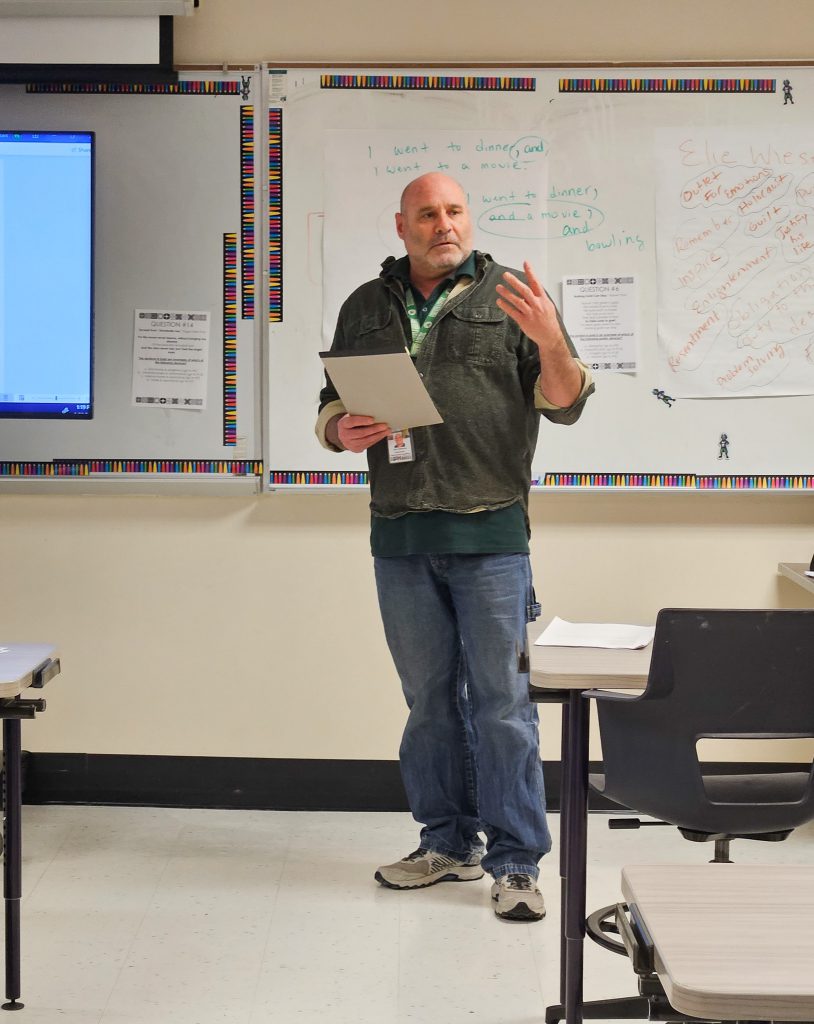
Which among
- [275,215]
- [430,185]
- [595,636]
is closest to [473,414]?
[430,185]

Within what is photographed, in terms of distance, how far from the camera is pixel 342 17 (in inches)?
142

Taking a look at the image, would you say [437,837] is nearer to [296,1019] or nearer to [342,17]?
[296,1019]

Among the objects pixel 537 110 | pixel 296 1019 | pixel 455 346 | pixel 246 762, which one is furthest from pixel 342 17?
pixel 296 1019

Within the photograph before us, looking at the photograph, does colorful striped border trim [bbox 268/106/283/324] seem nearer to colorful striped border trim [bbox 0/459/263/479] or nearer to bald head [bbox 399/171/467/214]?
colorful striped border trim [bbox 0/459/263/479]

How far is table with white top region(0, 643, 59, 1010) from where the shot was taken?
7.38 feet

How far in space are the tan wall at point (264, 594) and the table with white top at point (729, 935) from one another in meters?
2.47

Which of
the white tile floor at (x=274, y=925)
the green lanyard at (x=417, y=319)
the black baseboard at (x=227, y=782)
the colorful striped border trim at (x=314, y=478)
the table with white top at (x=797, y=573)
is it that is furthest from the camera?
the black baseboard at (x=227, y=782)

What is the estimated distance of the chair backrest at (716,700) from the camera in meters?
1.95

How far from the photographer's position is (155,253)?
11.9 feet

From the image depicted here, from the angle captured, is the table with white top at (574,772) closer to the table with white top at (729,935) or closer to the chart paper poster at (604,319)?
the table with white top at (729,935)

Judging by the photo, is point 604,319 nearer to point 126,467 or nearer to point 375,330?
point 375,330

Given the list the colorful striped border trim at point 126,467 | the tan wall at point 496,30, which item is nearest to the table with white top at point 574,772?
the colorful striped border trim at point 126,467

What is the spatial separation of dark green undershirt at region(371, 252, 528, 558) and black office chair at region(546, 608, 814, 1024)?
2.78 feet

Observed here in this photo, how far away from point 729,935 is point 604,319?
108 inches
